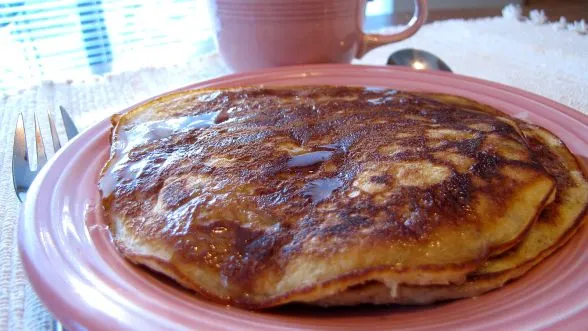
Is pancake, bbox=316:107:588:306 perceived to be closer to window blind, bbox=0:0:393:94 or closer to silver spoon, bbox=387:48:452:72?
silver spoon, bbox=387:48:452:72

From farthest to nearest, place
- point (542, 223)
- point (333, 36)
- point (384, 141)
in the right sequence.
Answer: point (333, 36) < point (384, 141) < point (542, 223)

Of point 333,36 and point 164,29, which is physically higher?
point 333,36

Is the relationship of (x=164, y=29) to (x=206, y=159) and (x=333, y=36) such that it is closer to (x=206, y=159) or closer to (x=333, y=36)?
(x=333, y=36)

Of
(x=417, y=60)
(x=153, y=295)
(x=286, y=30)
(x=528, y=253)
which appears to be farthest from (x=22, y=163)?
(x=417, y=60)

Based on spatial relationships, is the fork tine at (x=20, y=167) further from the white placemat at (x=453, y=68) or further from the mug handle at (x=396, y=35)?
the mug handle at (x=396, y=35)

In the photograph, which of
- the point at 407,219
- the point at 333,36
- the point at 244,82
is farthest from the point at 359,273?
the point at 333,36

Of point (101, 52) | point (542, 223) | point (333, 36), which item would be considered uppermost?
point (333, 36)

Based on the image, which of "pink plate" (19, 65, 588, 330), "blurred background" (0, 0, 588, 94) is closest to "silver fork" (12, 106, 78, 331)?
"pink plate" (19, 65, 588, 330)
